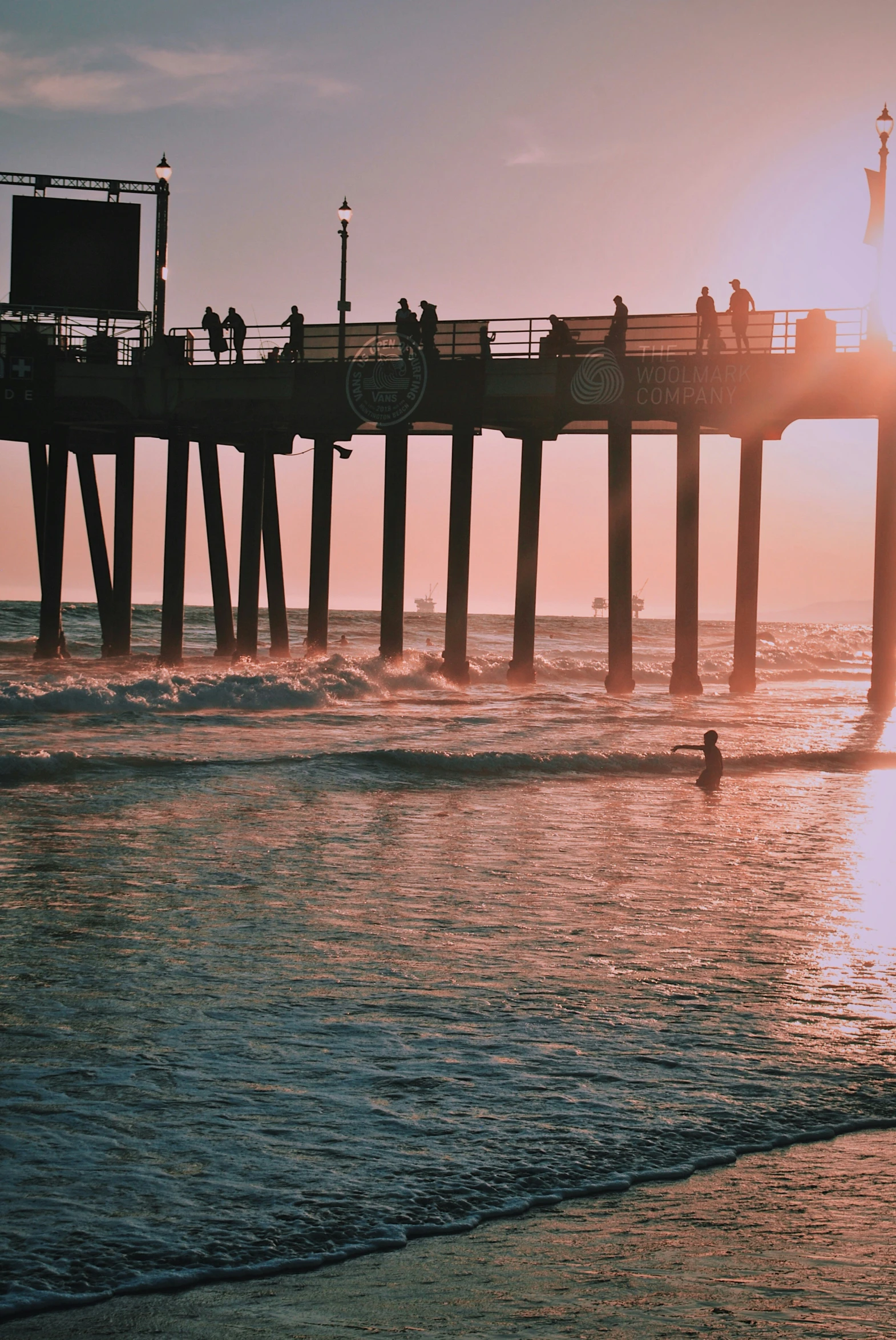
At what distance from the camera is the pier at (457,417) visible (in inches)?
962

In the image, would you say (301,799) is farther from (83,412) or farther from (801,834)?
(83,412)

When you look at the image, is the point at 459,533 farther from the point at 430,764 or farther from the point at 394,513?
the point at 430,764

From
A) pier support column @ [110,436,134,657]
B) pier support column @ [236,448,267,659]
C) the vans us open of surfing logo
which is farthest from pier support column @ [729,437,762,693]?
pier support column @ [110,436,134,657]

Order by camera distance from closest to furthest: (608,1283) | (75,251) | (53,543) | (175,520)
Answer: (608,1283) → (175,520) → (53,543) → (75,251)

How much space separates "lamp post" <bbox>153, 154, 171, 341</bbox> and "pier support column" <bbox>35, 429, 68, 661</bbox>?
3175 mm

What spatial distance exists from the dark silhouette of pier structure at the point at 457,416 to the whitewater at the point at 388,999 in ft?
36.0

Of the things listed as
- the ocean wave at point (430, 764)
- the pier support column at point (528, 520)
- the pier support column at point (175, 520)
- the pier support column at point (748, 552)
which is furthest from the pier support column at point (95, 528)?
the ocean wave at point (430, 764)

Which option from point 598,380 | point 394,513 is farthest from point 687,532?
point 394,513

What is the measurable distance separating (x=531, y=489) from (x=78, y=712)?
35.2 ft

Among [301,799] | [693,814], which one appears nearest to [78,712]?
[301,799]

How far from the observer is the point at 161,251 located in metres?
29.2

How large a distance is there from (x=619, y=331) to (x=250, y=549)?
29.4ft

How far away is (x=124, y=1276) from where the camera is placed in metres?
3.50

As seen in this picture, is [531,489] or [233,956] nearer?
[233,956]
